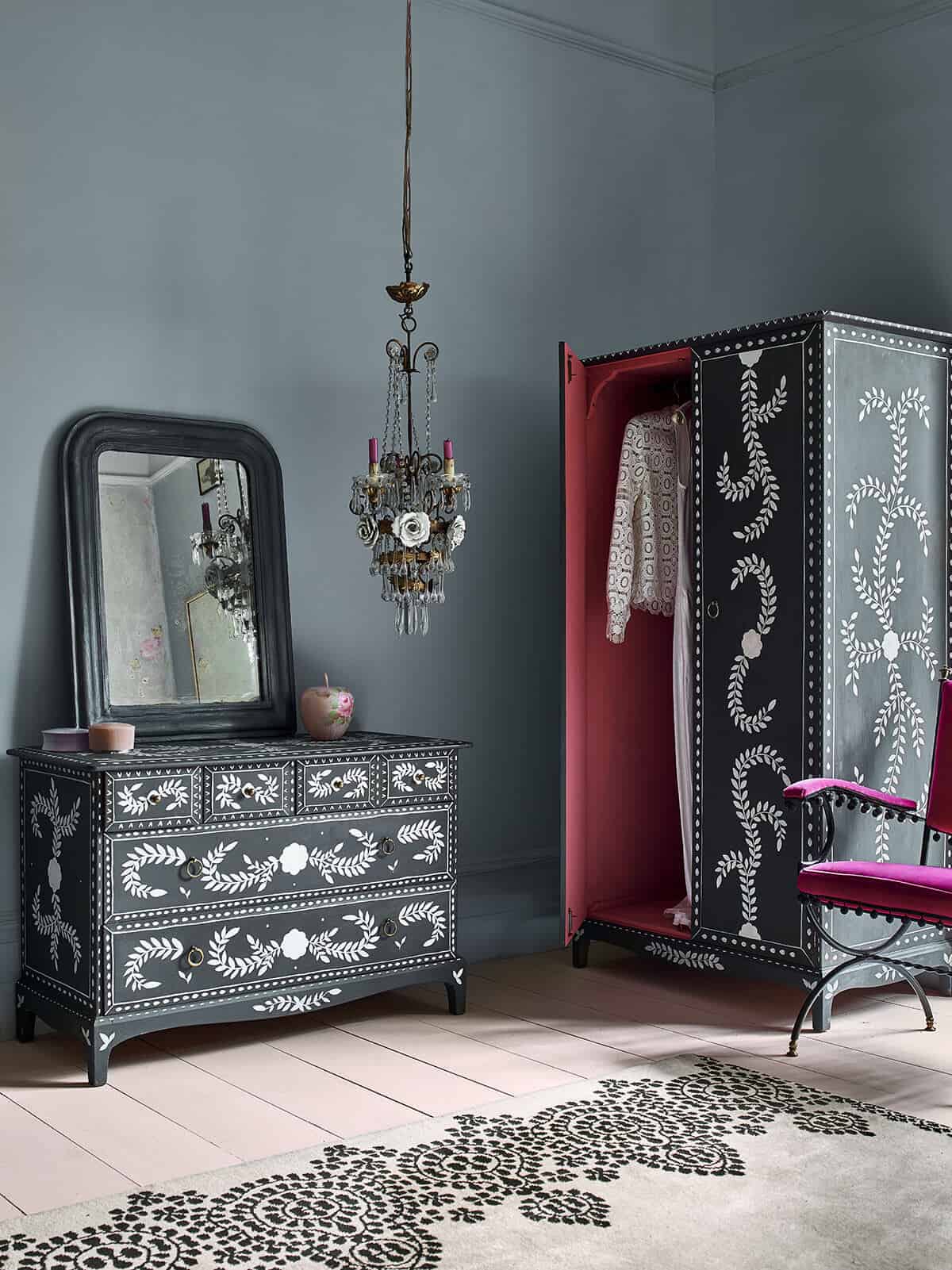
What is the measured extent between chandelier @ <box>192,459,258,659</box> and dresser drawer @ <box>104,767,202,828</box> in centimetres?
73

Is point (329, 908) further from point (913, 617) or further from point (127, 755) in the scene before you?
point (913, 617)

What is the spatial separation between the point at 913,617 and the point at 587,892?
1475mm

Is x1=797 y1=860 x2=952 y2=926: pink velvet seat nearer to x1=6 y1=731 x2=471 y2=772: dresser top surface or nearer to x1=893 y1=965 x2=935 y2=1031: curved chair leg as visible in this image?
x1=893 y1=965 x2=935 y2=1031: curved chair leg

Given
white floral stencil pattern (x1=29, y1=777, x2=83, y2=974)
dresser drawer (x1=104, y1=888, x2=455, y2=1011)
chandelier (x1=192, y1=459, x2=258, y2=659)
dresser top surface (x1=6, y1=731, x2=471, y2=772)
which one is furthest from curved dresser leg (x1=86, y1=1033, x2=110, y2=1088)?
chandelier (x1=192, y1=459, x2=258, y2=659)

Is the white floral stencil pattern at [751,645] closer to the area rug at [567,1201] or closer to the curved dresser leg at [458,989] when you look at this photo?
the curved dresser leg at [458,989]

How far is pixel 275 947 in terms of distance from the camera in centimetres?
392

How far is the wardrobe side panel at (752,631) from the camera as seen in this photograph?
4.20 m

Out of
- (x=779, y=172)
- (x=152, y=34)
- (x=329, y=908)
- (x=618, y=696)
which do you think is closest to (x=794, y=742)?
(x=618, y=696)

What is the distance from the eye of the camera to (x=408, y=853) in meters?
4.22

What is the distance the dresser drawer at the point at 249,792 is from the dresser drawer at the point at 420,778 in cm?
34

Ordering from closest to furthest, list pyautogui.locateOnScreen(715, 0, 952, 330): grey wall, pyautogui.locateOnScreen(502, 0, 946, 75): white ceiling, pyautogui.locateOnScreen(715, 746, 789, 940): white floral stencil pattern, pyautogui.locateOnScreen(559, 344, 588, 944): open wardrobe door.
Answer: pyautogui.locateOnScreen(715, 746, 789, 940): white floral stencil pattern < pyautogui.locateOnScreen(559, 344, 588, 944): open wardrobe door < pyautogui.locateOnScreen(715, 0, 952, 330): grey wall < pyautogui.locateOnScreen(502, 0, 946, 75): white ceiling

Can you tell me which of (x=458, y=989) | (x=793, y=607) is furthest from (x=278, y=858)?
(x=793, y=607)

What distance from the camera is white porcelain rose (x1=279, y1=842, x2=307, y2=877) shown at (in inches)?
155

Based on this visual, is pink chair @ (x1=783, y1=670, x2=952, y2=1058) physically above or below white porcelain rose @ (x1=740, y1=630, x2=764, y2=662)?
below
